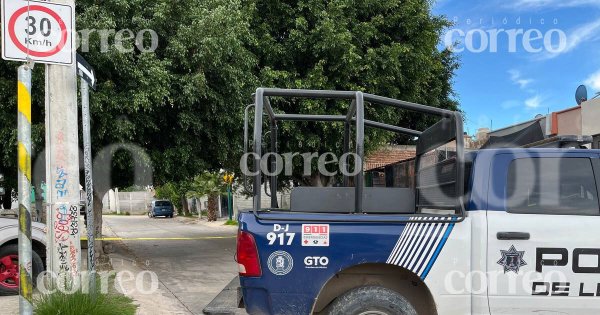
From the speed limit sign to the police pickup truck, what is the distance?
7.07 feet

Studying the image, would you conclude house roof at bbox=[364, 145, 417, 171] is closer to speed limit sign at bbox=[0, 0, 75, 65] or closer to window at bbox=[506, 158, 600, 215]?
window at bbox=[506, 158, 600, 215]

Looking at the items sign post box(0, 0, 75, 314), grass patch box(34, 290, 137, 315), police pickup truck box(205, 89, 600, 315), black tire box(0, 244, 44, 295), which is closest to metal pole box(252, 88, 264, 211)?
police pickup truck box(205, 89, 600, 315)

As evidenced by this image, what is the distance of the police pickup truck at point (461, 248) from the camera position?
3.99m

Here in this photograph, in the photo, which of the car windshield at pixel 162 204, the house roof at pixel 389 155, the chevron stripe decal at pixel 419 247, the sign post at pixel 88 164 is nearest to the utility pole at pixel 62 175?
the sign post at pixel 88 164

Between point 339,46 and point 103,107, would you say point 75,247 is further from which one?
point 339,46

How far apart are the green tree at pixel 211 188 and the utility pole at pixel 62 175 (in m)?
24.9

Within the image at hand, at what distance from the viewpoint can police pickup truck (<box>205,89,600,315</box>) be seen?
3.99m

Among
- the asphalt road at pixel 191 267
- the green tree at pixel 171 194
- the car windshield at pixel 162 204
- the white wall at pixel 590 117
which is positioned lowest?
the car windshield at pixel 162 204

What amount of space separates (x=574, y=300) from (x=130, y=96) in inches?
291

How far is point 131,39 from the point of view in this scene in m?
9.34

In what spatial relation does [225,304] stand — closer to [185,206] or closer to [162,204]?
[162,204]

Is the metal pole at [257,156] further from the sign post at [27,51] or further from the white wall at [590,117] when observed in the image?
the white wall at [590,117]

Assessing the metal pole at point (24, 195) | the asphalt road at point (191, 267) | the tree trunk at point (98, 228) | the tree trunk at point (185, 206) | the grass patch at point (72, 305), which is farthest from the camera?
the tree trunk at point (185, 206)

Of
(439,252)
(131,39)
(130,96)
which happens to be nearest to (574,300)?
(439,252)
